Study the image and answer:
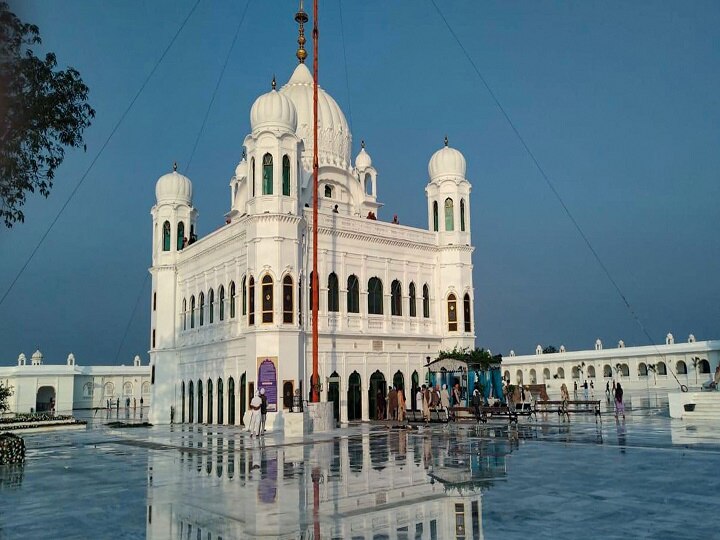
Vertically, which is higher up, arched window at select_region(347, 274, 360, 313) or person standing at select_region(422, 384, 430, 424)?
arched window at select_region(347, 274, 360, 313)

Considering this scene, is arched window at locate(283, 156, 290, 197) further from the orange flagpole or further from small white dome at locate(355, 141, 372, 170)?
small white dome at locate(355, 141, 372, 170)

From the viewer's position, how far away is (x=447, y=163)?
125 ft

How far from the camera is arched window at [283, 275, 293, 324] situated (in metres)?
29.7

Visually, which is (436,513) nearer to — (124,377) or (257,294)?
(257,294)

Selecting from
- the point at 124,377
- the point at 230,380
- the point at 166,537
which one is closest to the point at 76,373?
the point at 124,377

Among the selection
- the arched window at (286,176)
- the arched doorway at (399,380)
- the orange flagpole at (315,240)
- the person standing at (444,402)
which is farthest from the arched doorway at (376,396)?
the arched window at (286,176)

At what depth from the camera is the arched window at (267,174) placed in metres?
30.7

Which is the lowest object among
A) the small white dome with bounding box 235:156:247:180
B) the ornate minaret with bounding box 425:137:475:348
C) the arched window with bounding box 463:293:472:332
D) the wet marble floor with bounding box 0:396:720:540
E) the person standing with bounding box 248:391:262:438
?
the wet marble floor with bounding box 0:396:720:540

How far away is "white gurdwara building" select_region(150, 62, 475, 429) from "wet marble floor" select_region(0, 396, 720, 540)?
419 inches

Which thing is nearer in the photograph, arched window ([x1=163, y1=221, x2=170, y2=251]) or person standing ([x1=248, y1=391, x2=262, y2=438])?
person standing ([x1=248, y1=391, x2=262, y2=438])

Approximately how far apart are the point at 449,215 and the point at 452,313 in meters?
5.49

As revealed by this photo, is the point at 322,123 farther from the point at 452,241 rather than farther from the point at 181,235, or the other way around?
the point at 181,235

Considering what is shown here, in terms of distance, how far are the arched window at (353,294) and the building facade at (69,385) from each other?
43.7m

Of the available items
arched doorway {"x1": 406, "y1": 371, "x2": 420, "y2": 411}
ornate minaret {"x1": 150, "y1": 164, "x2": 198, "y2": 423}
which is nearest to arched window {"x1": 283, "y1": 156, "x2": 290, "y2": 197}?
arched doorway {"x1": 406, "y1": 371, "x2": 420, "y2": 411}
